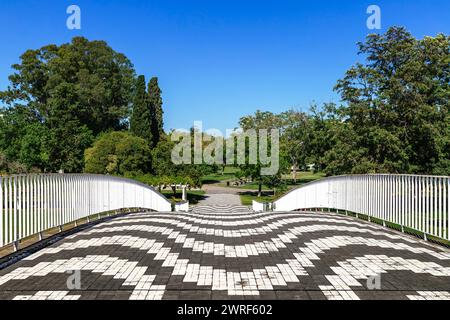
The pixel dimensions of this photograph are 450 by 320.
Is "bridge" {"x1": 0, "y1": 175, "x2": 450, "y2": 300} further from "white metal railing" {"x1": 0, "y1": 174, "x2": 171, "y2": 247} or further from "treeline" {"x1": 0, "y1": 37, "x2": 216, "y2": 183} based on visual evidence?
"treeline" {"x1": 0, "y1": 37, "x2": 216, "y2": 183}

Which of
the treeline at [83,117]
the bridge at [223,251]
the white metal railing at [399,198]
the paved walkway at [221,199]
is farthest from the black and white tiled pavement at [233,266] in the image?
the treeline at [83,117]

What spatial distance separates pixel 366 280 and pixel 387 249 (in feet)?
7.06

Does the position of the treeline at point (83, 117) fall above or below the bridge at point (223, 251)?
above

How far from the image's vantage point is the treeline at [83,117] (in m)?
39.5

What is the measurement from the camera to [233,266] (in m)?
5.53

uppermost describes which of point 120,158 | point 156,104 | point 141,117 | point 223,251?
point 156,104

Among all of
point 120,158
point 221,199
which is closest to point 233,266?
point 221,199

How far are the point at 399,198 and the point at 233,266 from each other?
15.4ft

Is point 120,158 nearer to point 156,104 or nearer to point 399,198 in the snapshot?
point 156,104

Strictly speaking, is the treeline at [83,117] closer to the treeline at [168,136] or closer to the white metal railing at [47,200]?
the treeline at [168,136]

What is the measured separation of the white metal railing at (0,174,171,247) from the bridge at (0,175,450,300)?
2 centimetres

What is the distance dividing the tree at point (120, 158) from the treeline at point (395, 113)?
735 inches

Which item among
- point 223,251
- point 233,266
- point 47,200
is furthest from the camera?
point 47,200
